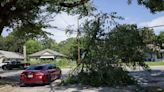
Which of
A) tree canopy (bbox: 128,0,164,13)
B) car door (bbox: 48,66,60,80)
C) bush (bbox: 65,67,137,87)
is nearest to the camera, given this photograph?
tree canopy (bbox: 128,0,164,13)

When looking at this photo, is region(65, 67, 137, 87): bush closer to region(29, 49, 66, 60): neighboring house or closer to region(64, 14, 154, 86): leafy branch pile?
region(64, 14, 154, 86): leafy branch pile

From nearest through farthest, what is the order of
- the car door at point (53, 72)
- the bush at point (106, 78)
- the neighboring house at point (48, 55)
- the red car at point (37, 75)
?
1. the bush at point (106, 78)
2. the red car at point (37, 75)
3. the car door at point (53, 72)
4. the neighboring house at point (48, 55)

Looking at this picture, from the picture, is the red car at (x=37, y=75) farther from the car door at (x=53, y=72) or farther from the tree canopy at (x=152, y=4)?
the tree canopy at (x=152, y=4)

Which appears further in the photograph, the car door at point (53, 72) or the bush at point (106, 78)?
the car door at point (53, 72)

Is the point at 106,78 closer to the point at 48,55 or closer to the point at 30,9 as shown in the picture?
the point at 30,9

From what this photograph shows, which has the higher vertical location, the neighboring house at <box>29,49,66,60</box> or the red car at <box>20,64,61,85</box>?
the neighboring house at <box>29,49,66,60</box>

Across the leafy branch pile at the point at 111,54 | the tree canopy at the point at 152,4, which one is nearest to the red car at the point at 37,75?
the leafy branch pile at the point at 111,54

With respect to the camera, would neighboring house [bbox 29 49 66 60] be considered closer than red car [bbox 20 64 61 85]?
No

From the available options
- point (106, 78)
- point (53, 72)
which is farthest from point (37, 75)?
point (106, 78)

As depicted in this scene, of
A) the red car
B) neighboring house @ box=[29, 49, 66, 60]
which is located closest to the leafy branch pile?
the red car

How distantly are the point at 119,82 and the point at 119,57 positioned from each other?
5.28 feet

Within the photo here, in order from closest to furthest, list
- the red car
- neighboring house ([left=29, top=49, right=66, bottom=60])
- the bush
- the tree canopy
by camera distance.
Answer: the tree canopy
the bush
the red car
neighboring house ([left=29, top=49, right=66, bottom=60])

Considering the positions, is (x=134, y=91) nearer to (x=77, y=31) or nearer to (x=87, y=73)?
(x=87, y=73)

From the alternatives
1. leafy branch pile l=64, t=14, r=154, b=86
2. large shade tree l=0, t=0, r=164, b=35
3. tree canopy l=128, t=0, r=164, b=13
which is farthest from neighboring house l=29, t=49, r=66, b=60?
tree canopy l=128, t=0, r=164, b=13
